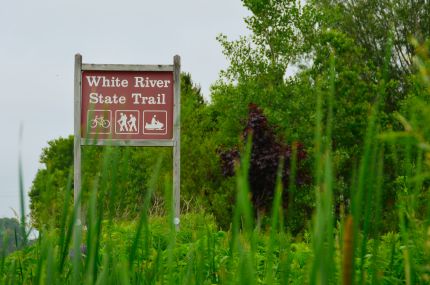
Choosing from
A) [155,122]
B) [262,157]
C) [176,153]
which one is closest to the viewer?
[176,153]

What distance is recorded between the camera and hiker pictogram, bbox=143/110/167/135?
12.8 m

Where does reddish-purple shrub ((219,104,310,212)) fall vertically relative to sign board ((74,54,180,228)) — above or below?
below

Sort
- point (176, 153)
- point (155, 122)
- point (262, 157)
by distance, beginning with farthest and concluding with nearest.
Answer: point (262, 157) < point (155, 122) < point (176, 153)

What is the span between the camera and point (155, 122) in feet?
42.2

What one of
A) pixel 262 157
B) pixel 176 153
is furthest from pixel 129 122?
pixel 262 157

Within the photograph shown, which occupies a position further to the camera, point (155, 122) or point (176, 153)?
point (155, 122)

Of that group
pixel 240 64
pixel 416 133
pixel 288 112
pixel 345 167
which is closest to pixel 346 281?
pixel 416 133

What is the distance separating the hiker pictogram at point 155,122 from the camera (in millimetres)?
12828

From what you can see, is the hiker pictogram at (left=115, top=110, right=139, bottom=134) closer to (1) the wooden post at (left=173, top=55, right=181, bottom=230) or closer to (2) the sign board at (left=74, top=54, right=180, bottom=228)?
(2) the sign board at (left=74, top=54, right=180, bottom=228)

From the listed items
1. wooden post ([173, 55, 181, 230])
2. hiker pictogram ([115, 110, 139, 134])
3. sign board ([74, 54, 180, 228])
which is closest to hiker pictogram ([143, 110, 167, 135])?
sign board ([74, 54, 180, 228])

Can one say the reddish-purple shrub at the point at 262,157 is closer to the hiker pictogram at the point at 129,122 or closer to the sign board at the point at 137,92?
the sign board at the point at 137,92

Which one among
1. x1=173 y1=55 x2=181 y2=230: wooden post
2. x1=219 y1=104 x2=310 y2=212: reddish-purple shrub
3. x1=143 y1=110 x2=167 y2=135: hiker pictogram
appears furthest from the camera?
x1=219 y1=104 x2=310 y2=212: reddish-purple shrub

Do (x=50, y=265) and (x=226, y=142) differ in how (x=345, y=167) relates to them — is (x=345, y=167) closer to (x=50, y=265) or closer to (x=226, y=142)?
(x=226, y=142)

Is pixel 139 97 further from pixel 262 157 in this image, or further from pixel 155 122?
pixel 262 157
